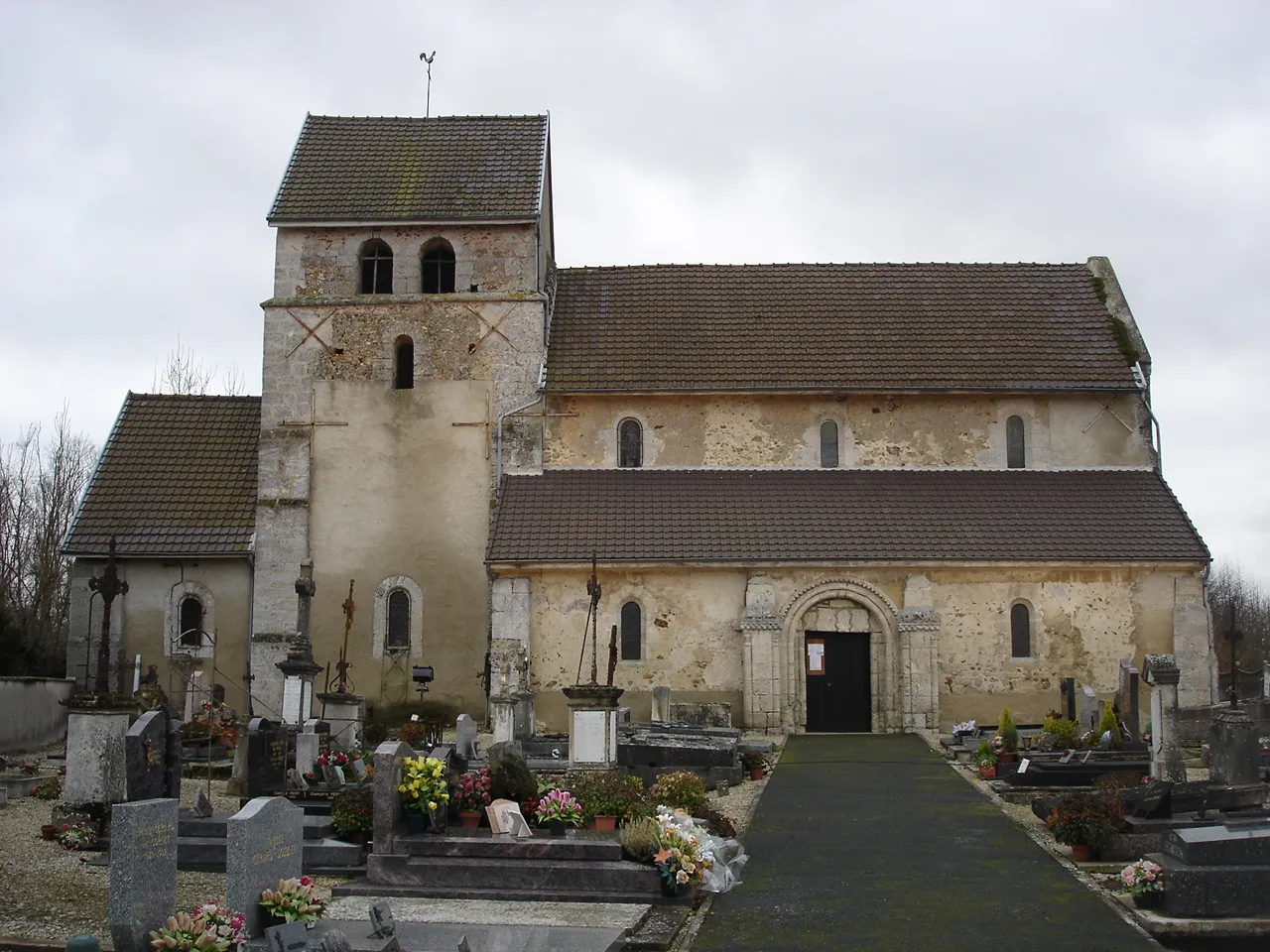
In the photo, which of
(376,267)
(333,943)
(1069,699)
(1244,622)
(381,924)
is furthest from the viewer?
(1244,622)

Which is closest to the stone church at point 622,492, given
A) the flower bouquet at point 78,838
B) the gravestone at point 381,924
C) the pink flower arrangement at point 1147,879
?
the flower bouquet at point 78,838

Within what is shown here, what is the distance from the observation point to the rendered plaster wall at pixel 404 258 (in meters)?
30.2

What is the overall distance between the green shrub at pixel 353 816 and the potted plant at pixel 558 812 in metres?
1.93

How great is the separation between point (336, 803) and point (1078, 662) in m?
17.6

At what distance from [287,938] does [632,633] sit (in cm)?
1793

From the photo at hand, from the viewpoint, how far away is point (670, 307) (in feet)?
107

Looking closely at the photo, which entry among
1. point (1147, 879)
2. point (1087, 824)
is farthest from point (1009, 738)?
point (1147, 879)

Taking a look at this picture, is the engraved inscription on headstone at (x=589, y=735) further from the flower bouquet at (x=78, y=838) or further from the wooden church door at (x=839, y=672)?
the wooden church door at (x=839, y=672)

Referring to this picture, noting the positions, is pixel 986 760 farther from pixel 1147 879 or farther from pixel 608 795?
pixel 1147 879

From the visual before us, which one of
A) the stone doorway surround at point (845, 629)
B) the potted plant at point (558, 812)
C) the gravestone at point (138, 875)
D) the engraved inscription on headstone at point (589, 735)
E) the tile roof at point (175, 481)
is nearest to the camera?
the gravestone at point (138, 875)

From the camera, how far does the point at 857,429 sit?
30500 millimetres

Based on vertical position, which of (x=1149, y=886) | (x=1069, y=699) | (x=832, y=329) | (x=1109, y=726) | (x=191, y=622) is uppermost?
(x=832, y=329)

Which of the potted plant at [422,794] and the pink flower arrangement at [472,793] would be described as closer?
the potted plant at [422,794]

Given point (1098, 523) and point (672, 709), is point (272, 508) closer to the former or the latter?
point (672, 709)
